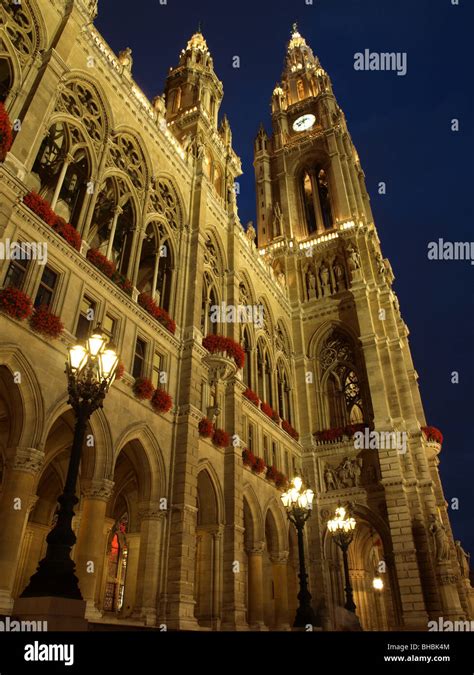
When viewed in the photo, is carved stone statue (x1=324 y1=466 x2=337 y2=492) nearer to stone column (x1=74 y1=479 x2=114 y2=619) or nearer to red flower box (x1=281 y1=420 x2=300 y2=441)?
red flower box (x1=281 y1=420 x2=300 y2=441)

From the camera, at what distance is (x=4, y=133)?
13.9 m

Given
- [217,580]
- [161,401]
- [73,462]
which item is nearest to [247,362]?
[161,401]

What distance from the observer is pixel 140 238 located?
21312mm

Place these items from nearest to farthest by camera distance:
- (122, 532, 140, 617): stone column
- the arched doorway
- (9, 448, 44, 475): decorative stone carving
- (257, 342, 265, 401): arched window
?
(9, 448, 44, 475): decorative stone carving
(122, 532, 140, 617): stone column
the arched doorway
(257, 342, 265, 401): arched window

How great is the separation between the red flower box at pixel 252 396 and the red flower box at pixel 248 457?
3112 mm

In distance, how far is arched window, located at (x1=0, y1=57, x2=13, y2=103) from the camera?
1664cm

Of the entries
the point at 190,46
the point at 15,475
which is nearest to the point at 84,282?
the point at 15,475

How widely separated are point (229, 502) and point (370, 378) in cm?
1499

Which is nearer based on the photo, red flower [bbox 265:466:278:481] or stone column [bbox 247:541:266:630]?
stone column [bbox 247:541:266:630]

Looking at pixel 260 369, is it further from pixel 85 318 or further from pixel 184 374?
pixel 85 318

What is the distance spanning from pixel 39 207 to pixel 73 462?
32.0 ft

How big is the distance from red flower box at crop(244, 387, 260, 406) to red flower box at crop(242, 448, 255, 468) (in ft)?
10.2

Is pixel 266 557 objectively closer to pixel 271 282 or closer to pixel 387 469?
pixel 387 469

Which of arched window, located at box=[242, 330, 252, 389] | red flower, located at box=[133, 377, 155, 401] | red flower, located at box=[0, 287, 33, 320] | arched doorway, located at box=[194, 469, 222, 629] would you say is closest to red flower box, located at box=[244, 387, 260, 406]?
arched window, located at box=[242, 330, 252, 389]
